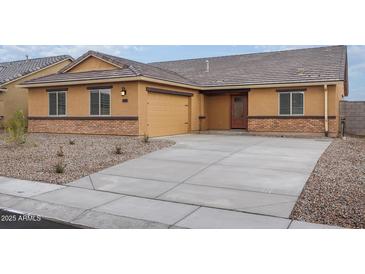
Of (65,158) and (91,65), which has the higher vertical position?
(91,65)

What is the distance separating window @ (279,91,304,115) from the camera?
736 inches

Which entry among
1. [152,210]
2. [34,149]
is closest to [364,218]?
[152,210]

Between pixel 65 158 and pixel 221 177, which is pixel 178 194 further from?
pixel 65 158

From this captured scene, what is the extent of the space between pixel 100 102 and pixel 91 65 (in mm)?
2870

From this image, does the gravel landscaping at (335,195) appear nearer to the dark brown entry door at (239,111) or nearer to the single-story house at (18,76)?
the dark brown entry door at (239,111)

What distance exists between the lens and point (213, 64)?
85.8ft

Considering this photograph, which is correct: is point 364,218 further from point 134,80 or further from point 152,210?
point 134,80

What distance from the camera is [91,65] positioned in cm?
1948

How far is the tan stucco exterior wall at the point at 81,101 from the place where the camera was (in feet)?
55.0

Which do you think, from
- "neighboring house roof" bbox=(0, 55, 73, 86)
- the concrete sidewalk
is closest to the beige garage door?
the concrete sidewalk

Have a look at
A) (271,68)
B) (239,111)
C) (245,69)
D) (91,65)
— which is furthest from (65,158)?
(245,69)

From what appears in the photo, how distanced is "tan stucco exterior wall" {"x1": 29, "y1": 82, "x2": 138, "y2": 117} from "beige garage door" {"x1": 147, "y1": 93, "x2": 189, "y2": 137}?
1015 millimetres

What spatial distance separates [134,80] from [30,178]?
869cm

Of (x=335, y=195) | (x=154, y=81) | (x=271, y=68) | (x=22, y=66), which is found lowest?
(x=335, y=195)
